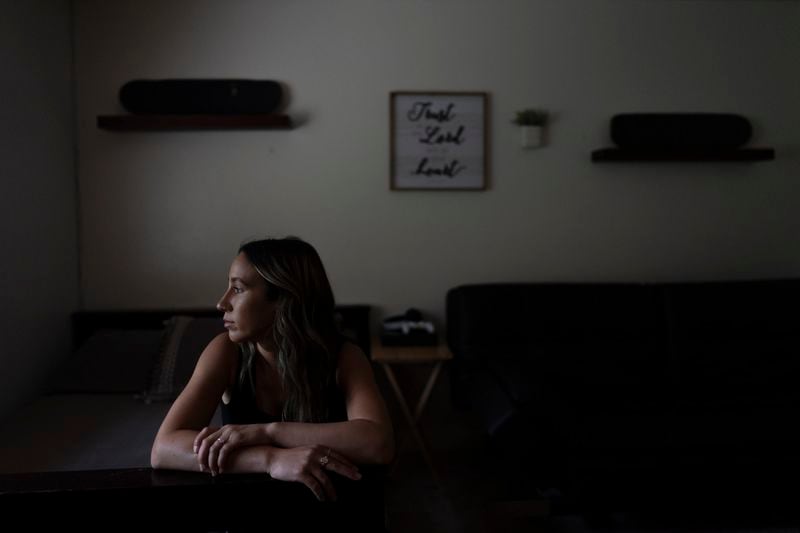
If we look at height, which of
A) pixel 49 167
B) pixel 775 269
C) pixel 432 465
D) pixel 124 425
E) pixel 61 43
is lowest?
pixel 432 465

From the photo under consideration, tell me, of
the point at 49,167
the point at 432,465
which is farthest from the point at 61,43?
the point at 432,465

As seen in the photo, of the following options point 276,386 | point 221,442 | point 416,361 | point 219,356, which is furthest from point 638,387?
point 221,442

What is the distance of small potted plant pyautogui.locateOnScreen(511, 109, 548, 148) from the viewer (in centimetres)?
321

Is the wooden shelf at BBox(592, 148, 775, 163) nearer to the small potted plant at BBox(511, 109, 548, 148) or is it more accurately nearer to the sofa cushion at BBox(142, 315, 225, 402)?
the small potted plant at BBox(511, 109, 548, 148)

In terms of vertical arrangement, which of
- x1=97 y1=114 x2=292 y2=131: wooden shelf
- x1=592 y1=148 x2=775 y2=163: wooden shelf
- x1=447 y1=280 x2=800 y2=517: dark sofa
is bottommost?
x1=447 y1=280 x2=800 y2=517: dark sofa

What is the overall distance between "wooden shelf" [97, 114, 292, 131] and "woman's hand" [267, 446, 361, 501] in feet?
7.17

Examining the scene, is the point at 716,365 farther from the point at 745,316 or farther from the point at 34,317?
the point at 34,317

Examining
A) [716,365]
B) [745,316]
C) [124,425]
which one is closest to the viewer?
[124,425]

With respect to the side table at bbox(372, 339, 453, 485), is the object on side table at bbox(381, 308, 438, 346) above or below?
above

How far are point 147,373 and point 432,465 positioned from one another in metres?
1.34

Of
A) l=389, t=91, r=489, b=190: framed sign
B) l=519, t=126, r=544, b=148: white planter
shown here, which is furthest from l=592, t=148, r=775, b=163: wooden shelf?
l=389, t=91, r=489, b=190: framed sign

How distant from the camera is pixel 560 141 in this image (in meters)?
3.33

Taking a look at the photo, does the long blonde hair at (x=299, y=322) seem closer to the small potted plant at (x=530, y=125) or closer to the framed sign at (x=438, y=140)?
the framed sign at (x=438, y=140)

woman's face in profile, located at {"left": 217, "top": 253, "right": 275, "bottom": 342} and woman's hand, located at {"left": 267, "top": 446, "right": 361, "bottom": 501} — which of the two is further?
woman's face in profile, located at {"left": 217, "top": 253, "right": 275, "bottom": 342}
